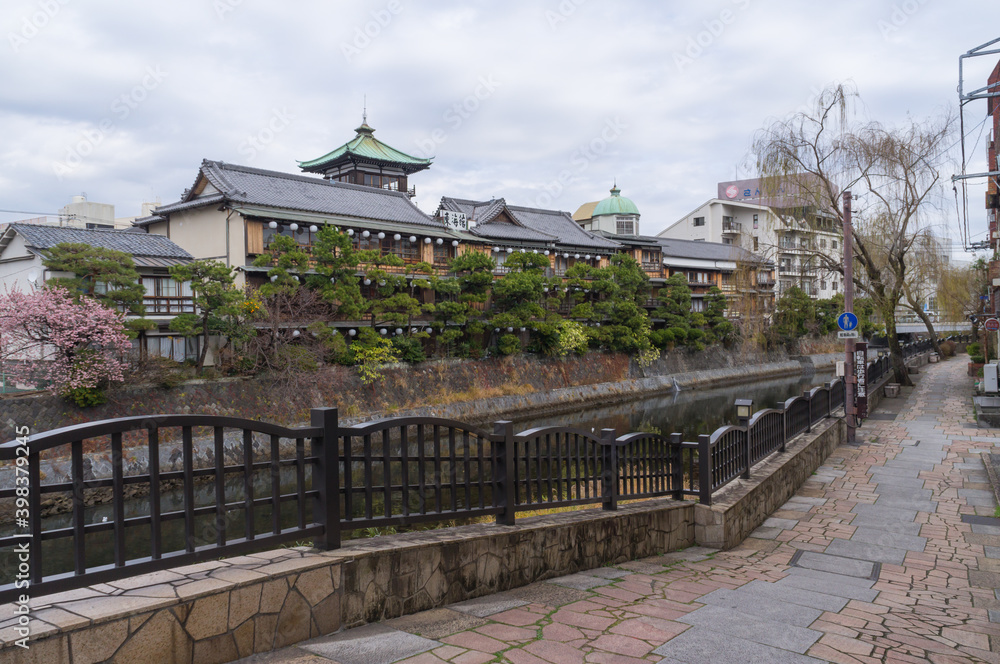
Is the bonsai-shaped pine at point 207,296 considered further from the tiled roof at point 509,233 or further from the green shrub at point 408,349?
the tiled roof at point 509,233

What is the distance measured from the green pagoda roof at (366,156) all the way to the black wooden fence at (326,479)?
36.3m

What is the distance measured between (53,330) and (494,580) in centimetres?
1762

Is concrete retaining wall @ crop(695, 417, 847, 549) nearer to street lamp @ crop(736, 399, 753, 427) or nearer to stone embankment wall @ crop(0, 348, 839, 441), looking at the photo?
street lamp @ crop(736, 399, 753, 427)

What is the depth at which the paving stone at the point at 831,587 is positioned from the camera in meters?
6.56

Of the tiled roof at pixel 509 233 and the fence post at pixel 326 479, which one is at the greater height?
the tiled roof at pixel 509 233

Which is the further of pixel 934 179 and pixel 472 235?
pixel 472 235

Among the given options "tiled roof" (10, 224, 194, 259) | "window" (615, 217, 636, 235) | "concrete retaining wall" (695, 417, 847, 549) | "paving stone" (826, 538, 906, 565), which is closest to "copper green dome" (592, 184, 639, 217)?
"window" (615, 217, 636, 235)

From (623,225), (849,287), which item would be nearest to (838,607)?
(849,287)

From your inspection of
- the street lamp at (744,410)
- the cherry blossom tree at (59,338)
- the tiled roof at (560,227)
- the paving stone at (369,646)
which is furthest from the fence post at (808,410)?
the tiled roof at (560,227)

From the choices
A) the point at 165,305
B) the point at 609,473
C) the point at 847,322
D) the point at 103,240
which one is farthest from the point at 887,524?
the point at 103,240

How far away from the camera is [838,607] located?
596 cm

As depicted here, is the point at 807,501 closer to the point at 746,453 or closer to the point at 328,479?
the point at 746,453

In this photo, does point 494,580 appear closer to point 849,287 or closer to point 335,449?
point 335,449

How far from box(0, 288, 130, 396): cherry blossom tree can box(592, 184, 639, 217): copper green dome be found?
4582 cm
